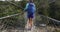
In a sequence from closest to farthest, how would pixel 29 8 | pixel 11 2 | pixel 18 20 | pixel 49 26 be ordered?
pixel 29 8
pixel 49 26
pixel 18 20
pixel 11 2

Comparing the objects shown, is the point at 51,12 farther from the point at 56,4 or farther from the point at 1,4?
the point at 1,4

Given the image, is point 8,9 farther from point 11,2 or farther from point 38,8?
point 38,8

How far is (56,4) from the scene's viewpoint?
7.34 metres

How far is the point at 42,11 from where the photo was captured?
294 inches

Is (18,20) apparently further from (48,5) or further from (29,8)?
(29,8)

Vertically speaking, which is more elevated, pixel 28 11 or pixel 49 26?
pixel 28 11

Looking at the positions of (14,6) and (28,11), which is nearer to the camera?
(28,11)

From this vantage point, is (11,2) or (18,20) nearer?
(18,20)

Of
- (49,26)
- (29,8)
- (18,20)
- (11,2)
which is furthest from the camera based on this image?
(11,2)

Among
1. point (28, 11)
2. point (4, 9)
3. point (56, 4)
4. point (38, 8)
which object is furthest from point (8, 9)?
point (28, 11)

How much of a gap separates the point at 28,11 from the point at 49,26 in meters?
1.59

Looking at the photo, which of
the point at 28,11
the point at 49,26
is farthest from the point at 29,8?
the point at 49,26

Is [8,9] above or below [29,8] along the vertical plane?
below

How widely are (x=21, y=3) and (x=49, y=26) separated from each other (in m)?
1.75
